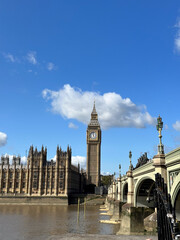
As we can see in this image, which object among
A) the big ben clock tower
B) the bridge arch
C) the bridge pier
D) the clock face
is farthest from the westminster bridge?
the clock face

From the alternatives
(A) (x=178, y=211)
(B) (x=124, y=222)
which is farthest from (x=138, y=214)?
(A) (x=178, y=211)

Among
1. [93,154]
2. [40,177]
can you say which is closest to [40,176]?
[40,177]

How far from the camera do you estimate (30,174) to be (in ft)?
419

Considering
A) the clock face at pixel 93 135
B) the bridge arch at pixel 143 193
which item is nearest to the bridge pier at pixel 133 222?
the bridge arch at pixel 143 193

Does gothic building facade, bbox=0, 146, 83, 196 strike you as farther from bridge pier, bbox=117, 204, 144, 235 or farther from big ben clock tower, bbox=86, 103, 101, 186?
bridge pier, bbox=117, 204, 144, 235

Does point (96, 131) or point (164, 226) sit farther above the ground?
point (96, 131)

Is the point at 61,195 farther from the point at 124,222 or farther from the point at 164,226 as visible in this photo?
the point at 164,226

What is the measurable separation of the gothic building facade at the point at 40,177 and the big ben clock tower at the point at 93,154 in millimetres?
29056

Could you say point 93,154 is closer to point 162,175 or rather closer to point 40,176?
point 40,176

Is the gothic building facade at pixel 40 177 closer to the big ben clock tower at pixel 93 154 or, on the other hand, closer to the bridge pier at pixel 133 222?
the big ben clock tower at pixel 93 154

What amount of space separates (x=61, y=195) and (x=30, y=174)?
59.6ft

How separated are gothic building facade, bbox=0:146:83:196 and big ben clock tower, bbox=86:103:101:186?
1144 inches

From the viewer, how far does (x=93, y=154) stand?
163 m

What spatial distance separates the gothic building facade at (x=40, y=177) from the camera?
124062 mm
